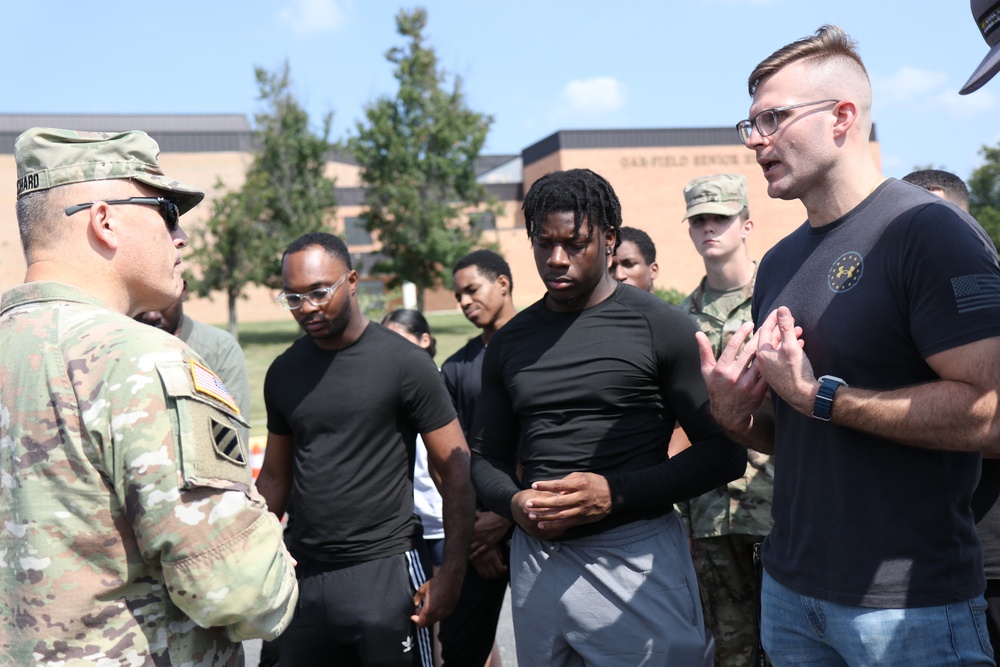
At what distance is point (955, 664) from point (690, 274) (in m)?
44.5

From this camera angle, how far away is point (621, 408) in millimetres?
3072

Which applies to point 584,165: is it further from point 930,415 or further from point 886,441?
point 930,415

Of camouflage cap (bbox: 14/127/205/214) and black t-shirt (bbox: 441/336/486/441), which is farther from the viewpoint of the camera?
black t-shirt (bbox: 441/336/486/441)

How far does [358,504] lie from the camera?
12.4 ft

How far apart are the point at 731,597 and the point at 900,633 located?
85.9 inches

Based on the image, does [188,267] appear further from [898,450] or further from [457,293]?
[898,450]

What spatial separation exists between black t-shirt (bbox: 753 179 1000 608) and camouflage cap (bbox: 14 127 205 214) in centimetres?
197

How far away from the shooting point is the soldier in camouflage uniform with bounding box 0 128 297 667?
2012 mm

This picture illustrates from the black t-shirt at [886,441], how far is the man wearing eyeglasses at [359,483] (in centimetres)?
180

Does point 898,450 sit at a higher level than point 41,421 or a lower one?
lower

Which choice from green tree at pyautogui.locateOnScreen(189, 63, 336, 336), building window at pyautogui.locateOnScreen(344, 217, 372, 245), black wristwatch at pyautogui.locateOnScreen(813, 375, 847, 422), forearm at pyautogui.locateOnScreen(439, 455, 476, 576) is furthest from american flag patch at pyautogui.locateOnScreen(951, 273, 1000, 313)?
building window at pyautogui.locateOnScreen(344, 217, 372, 245)

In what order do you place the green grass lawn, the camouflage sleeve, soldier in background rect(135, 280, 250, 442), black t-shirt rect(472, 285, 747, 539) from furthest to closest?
1. the green grass lawn
2. soldier in background rect(135, 280, 250, 442)
3. black t-shirt rect(472, 285, 747, 539)
4. the camouflage sleeve

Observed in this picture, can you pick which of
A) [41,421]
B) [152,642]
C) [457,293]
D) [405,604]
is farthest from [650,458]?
[457,293]

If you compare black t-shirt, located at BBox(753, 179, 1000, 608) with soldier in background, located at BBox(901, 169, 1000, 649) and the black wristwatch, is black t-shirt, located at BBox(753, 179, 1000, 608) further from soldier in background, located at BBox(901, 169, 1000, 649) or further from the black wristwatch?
soldier in background, located at BBox(901, 169, 1000, 649)
